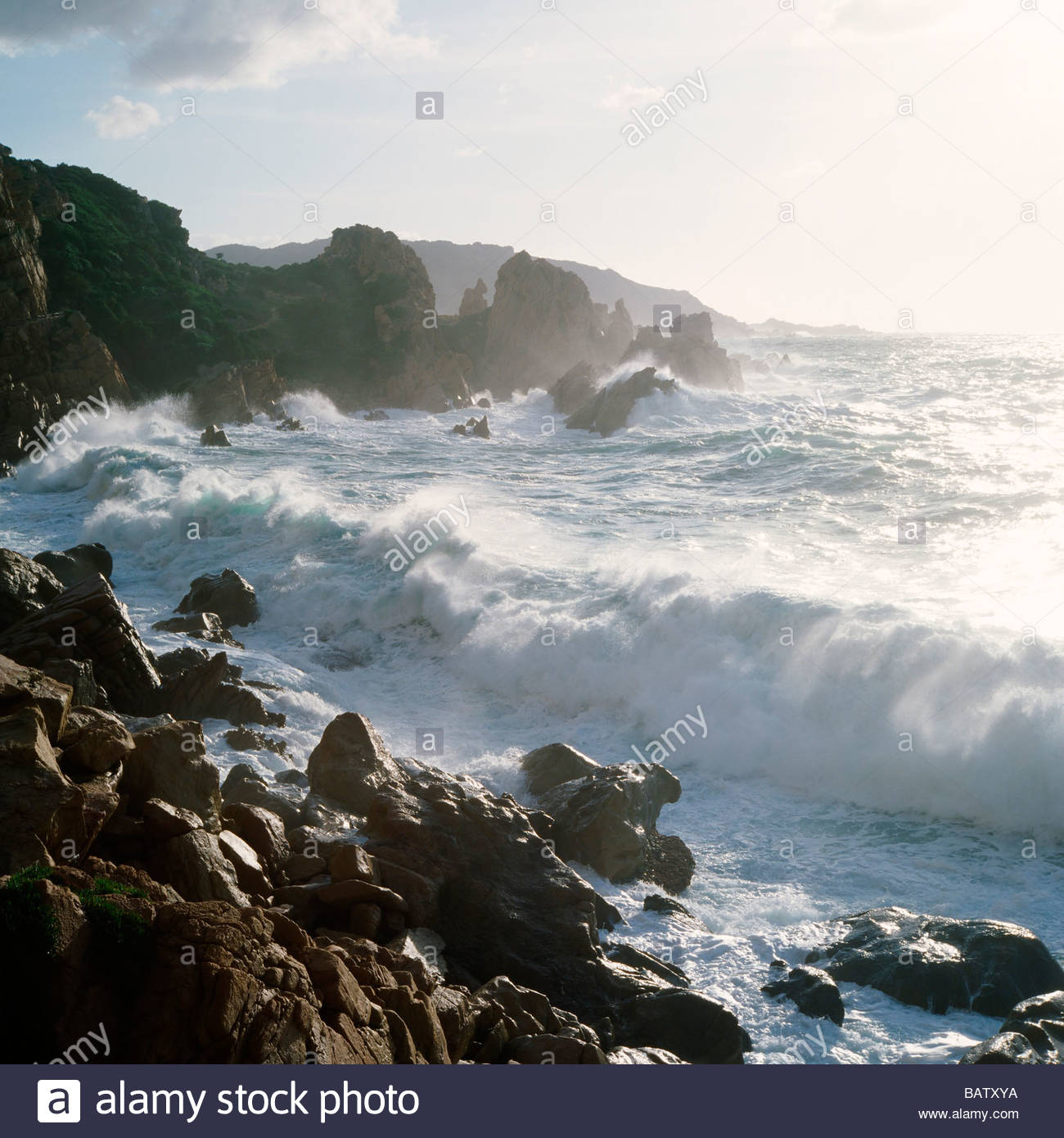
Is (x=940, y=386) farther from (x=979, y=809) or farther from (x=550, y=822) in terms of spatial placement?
(x=550, y=822)

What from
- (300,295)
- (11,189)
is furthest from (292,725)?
(300,295)

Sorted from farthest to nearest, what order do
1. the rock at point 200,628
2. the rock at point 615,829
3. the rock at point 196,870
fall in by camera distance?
the rock at point 200,628
the rock at point 615,829
the rock at point 196,870

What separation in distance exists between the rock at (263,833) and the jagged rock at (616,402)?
4214cm

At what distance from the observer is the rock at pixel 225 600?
61.5 feet

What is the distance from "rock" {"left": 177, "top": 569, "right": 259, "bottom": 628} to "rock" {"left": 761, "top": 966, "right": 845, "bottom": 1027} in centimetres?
1326

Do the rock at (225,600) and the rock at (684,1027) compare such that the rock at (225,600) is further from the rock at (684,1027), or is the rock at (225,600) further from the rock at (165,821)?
the rock at (684,1027)

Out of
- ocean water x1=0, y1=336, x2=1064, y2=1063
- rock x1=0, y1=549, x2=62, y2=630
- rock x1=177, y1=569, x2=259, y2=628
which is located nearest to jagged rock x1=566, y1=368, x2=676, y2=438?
ocean water x1=0, y1=336, x2=1064, y2=1063

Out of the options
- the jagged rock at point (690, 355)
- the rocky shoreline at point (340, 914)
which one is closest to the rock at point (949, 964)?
the rocky shoreline at point (340, 914)

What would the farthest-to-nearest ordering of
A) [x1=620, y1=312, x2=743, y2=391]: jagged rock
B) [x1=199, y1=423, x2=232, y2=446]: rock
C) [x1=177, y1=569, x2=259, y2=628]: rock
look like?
[x1=620, y1=312, x2=743, y2=391]: jagged rock → [x1=199, y1=423, x2=232, y2=446]: rock → [x1=177, y1=569, x2=259, y2=628]: rock

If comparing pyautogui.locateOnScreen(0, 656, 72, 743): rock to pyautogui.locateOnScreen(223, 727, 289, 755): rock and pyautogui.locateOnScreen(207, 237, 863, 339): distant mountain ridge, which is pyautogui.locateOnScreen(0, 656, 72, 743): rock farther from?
pyautogui.locateOnScreen(207, 237, 863, 339): distant mountain ridge

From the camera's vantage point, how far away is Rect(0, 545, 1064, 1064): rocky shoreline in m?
5.04

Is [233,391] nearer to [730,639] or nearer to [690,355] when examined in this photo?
[690,355]
